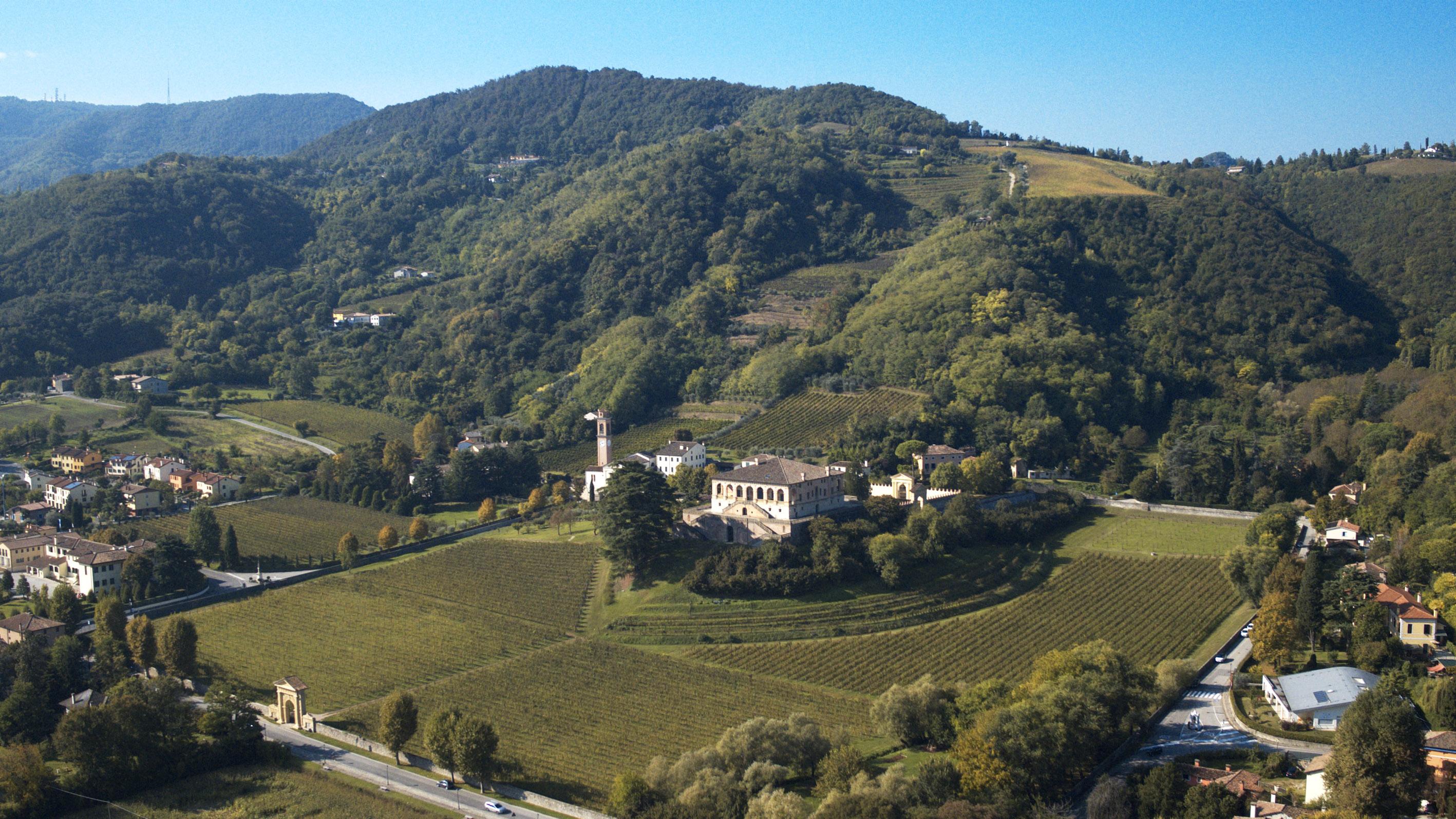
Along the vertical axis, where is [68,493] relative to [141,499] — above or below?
above

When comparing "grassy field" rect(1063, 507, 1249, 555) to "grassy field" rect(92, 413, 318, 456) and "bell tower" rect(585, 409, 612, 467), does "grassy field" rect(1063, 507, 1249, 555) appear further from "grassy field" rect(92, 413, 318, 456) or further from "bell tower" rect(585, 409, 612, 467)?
"grassy field" rect(92, 413, 318, 456)

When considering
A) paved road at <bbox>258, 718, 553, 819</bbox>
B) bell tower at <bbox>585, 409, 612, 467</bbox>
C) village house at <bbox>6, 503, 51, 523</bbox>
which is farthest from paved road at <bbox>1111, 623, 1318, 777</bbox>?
village house at <bbox>6, 503, 51, 523</bbox>

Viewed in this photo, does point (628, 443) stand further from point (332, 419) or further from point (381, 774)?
point (381, 774)

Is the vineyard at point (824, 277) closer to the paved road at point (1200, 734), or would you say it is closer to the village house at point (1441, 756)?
the paved road at point (1200, 734)

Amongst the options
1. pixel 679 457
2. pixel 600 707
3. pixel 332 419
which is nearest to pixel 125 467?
pixel 332 419

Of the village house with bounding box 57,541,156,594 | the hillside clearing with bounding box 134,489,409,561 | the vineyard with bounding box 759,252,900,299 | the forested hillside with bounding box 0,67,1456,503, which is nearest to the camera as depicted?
the village house with bounding box 57,541,156,594

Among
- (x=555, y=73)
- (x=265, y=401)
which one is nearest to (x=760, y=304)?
(x=265, y=401)
